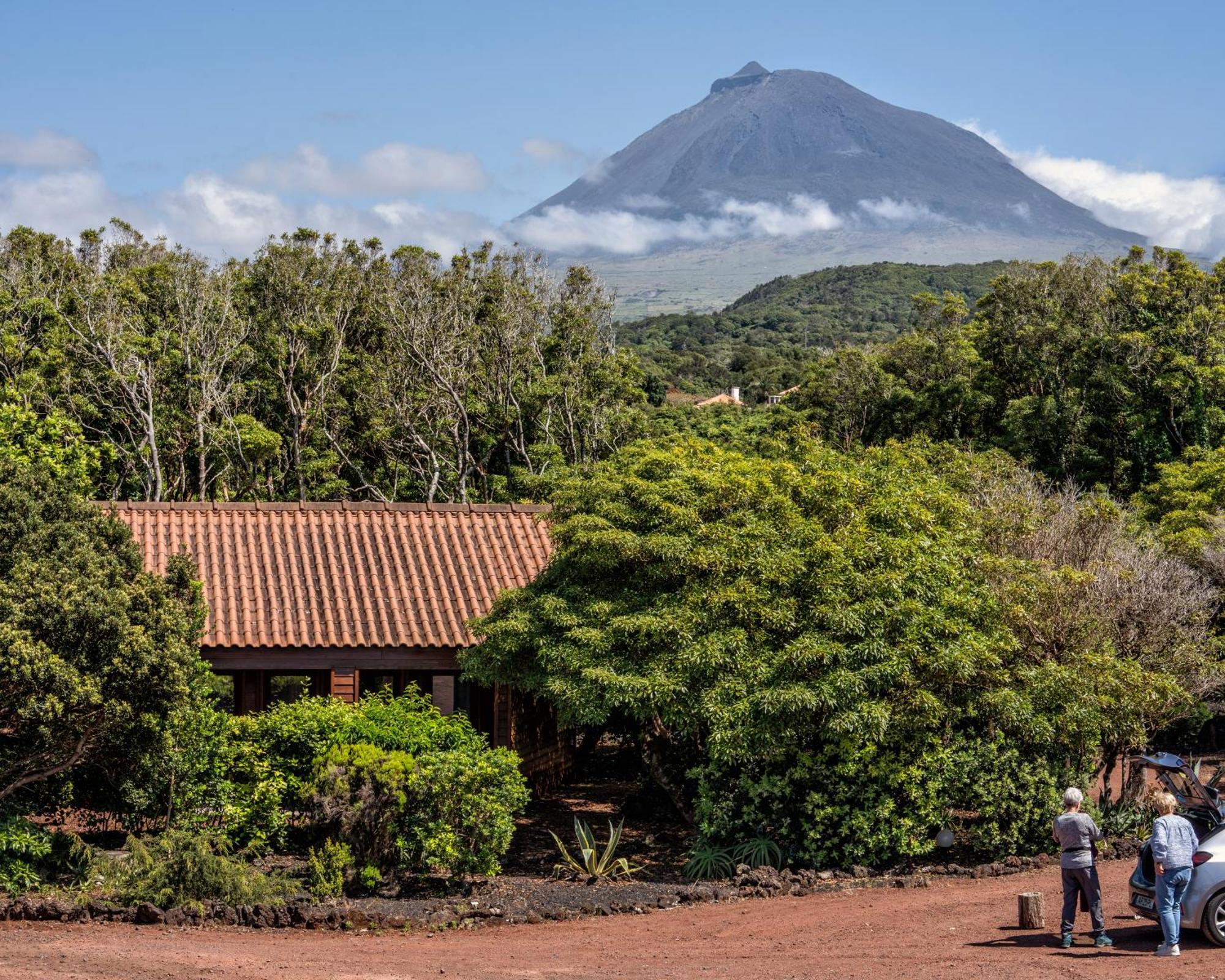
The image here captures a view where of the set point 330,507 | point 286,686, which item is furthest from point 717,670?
point 330,507

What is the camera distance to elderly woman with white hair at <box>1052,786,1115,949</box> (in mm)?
9758

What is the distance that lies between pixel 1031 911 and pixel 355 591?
9.84 m

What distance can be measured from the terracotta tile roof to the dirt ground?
5.66m

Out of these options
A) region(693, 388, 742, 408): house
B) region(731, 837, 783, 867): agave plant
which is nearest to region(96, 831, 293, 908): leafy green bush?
region(731, 837, 783, 867): agave plant

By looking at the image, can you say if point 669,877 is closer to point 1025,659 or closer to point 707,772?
point 707,772

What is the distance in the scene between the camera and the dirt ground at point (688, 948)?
9336mm

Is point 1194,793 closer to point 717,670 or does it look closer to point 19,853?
point 717,670

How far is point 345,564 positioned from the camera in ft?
58.2


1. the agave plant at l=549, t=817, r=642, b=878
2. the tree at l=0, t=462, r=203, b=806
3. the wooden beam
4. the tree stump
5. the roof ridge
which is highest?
the roof ridge

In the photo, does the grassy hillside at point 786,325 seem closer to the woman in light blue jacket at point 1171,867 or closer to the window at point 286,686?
the window at point 286,686

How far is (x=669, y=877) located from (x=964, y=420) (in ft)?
92.1

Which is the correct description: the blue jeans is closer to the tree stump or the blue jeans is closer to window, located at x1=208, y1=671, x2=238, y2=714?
the tree stump

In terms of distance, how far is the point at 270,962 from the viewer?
971 cm

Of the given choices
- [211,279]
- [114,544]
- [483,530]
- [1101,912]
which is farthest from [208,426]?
[1101,912]
